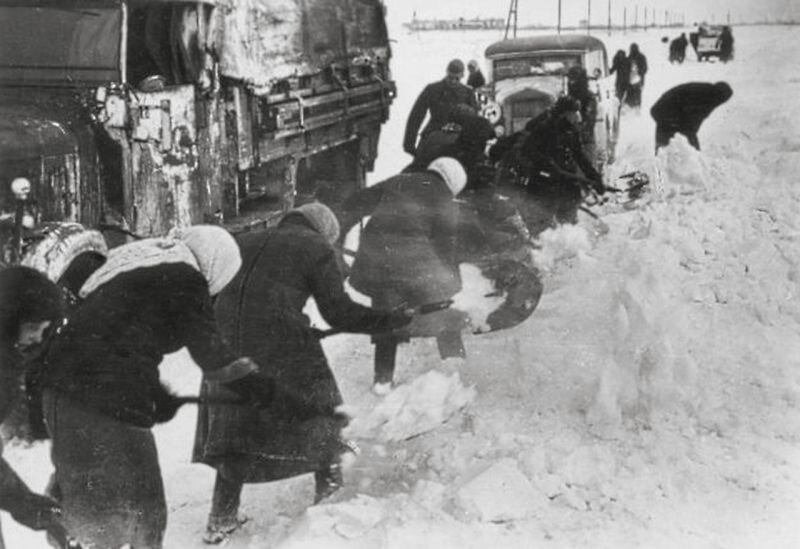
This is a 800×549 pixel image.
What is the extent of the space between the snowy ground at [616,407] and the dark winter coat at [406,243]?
0.95 ft

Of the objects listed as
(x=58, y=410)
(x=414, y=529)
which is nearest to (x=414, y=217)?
(x=414, y=529)

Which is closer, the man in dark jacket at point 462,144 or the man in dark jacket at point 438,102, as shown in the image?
the man in dark jacket at point 438,102

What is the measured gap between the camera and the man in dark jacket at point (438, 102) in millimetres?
4652

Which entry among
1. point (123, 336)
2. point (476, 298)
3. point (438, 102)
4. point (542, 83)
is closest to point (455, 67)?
point (438, 102)

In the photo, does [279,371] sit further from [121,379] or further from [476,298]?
[476,298]

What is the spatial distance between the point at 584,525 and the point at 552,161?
11.8 ft

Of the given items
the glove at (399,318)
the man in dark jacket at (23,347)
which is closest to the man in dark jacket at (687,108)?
the glove at (399,318)

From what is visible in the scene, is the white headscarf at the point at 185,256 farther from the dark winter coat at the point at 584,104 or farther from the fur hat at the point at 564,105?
the dark winter coat at the point at 584,104

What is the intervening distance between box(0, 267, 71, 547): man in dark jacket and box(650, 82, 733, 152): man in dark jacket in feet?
10.2

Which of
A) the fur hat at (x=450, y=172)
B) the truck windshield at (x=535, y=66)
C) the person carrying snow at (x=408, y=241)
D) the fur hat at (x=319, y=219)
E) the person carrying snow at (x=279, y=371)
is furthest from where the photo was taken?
the truck windshield at (x=535, y=66)

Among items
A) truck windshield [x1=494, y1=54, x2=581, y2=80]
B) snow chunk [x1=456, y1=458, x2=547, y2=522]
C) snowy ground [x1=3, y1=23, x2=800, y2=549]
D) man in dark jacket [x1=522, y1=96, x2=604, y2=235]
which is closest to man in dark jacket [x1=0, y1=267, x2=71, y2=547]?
Result: snowy ground [x1=3, y1=23, x2=800, y2=549]

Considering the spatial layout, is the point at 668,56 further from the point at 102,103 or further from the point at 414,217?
the point at 102,103

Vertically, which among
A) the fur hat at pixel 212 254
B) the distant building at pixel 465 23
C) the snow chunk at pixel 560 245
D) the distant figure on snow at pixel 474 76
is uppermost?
the distant building at pixel 465 23

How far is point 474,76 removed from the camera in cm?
575
